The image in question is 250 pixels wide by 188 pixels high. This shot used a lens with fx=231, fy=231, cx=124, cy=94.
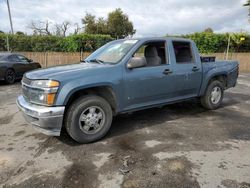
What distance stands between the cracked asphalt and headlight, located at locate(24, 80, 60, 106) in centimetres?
83

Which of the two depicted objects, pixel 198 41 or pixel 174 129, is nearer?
pixel 174 129

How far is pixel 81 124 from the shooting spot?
390cm

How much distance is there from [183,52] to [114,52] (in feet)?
5.67

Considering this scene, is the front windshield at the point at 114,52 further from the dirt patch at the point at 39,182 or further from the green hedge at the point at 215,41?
the green hedge at the point at 215,41

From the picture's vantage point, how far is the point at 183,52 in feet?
17.8

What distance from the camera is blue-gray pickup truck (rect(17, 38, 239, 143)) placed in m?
3.60

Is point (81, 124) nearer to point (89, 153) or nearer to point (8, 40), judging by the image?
point (89, 153)

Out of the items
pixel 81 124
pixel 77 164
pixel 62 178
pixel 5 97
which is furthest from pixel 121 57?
pixel 5 97

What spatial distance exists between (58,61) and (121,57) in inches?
536

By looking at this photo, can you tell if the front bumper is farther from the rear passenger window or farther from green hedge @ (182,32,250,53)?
green hedge @ (182,32,250,53)

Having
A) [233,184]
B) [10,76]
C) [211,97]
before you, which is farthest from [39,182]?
[10,76]

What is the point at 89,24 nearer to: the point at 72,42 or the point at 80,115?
the point at 72,42

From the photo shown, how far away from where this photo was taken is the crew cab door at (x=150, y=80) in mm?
4297

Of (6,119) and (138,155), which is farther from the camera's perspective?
(6,119)
